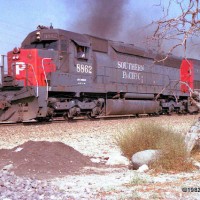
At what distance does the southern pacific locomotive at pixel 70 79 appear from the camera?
14367 millimetres

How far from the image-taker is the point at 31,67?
1480 centimetres

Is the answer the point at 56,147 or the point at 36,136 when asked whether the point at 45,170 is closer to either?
the point at 56,147

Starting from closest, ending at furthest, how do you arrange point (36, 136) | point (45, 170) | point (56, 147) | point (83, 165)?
point (45, 170)
point (83, 165)
point (56, 147)
point (36, 136)

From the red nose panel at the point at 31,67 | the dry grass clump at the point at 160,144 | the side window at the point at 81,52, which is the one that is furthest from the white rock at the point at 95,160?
the side window at the point at 81,52

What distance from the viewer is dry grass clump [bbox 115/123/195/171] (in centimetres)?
625

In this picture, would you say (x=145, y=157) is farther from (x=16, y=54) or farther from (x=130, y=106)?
(x=130, y=106)

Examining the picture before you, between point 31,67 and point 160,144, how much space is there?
29.4 ft

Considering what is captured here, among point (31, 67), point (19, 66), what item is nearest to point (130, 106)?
point (31, 67)

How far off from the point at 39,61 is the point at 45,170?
902 cm

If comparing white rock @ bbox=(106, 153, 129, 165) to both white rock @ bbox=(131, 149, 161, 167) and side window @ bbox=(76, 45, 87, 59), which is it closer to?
white rock @ bbox=(131, 149, 161, 167)

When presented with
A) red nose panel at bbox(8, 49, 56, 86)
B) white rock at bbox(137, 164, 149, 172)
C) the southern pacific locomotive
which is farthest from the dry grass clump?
red nose panel at bbox(8, 49, 56, 86)

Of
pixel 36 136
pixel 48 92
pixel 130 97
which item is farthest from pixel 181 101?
pixel 36 136

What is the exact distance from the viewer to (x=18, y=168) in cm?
633

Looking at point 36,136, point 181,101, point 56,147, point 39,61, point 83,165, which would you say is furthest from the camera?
point 181,101
